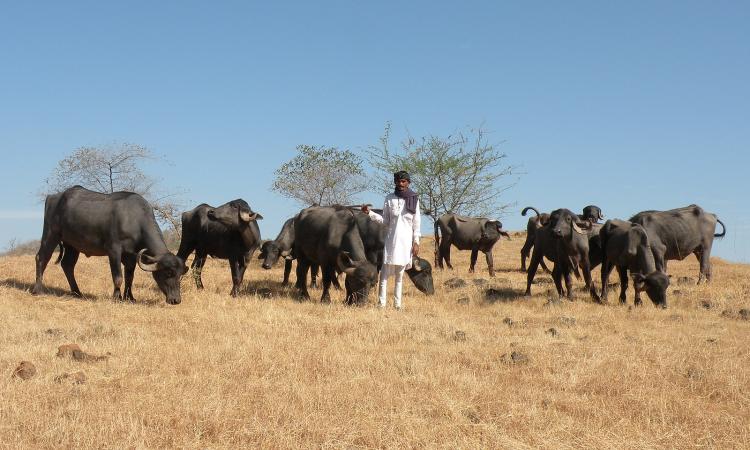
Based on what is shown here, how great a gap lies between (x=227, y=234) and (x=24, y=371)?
755 cm

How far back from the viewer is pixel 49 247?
13562 mm

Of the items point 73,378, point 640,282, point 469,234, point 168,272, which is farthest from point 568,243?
point 73,378

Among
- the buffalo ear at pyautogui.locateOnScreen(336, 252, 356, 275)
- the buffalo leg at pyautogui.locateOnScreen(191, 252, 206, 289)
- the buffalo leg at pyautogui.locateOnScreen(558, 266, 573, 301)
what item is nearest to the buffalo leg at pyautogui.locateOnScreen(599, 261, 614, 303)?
the buffalo leg at pyautogui.locateOnScreen(558, 266, 573, 301)

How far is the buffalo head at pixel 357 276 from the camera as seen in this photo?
38.6ft

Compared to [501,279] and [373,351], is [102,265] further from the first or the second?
[373,351]

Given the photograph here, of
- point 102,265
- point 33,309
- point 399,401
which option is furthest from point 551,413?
point 102,265

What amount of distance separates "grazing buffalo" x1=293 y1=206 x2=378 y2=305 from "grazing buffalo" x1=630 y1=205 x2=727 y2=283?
7.24m

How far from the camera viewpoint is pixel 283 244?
52.0 feet

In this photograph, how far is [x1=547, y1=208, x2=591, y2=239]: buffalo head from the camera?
13391 mm

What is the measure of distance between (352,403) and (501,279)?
12.8 metres

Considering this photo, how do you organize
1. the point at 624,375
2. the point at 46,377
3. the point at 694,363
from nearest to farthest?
the point at 46,377 < the point at 624,375 < the point at 694,363

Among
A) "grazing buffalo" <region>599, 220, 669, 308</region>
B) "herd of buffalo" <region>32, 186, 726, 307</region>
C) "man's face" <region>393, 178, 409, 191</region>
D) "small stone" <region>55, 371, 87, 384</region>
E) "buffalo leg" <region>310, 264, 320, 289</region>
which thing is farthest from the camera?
"buffalo leg" <region>310, 264, 320, 289</region>

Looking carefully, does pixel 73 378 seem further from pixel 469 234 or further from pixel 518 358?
pixel 469 234

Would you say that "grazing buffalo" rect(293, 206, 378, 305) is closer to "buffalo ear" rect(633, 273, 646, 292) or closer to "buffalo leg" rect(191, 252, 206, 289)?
"buffalo leg" rect(191, 252, 206, 289)
